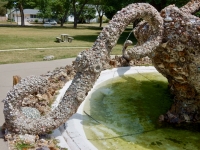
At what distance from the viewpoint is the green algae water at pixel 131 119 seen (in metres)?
6.07

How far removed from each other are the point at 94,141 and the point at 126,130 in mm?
1089

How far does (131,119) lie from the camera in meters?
7.30

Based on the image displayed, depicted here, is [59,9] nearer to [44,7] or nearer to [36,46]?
[44,7]

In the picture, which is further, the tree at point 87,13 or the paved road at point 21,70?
the tree at point 87,13

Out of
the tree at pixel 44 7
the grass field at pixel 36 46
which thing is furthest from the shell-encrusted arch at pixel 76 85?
the tree at pixel 44 7

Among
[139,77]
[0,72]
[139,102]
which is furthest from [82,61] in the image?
[0,72]

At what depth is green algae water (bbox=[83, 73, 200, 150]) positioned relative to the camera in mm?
6070

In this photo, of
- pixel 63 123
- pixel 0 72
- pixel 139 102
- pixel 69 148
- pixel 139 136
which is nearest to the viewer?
pixel 69 148

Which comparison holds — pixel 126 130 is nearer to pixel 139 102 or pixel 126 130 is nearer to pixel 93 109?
pixel 93 109

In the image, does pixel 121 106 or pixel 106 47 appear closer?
pixel 106 47

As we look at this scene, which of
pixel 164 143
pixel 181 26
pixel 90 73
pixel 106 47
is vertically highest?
pixel 181 26

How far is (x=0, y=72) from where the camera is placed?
11.0 m

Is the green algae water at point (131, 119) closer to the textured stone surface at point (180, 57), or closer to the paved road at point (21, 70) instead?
the textured stone surface at point (180, 57)

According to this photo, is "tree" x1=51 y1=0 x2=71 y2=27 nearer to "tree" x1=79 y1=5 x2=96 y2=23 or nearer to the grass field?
"tree" x1=79 y1=5 x2=96 y2=23
